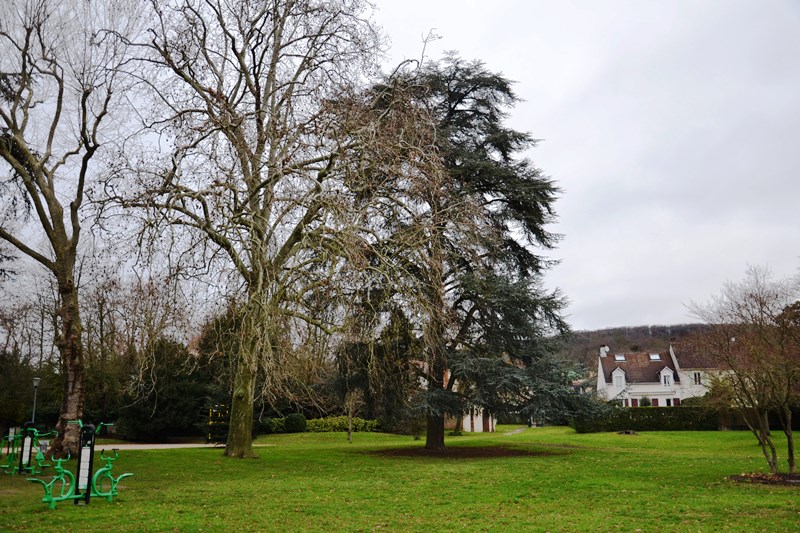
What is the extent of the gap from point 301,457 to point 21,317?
23.0 meters

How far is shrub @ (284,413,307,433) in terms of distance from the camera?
33.6 metres

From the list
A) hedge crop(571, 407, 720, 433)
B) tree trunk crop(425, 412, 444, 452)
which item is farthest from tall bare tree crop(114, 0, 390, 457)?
hedge crop(571, 407, 720, 433)

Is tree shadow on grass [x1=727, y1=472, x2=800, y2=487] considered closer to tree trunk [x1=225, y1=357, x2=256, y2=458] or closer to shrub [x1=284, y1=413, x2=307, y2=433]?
tree trunk [x1=225, y1=357, x2=256, y2=458]

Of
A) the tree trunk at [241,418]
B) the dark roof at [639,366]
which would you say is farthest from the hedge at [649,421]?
the dark roof at [639,366]

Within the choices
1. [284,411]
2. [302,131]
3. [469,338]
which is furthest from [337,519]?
[284,411]

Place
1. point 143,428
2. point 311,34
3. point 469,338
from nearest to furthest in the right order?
point 311,34 < point 469,338 < point 143,428

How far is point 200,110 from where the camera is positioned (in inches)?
611

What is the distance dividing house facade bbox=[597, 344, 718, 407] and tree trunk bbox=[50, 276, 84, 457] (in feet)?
157

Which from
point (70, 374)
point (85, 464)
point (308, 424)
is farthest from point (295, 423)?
point (85, 464)

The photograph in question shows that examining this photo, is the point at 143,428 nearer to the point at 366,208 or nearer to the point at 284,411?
the point at 284,411

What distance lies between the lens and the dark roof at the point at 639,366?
198 ft

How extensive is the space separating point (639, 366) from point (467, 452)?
4404 centimetres

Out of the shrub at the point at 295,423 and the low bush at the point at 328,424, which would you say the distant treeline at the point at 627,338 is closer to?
the low bush at the point at 328,424

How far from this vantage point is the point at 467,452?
22969 millimetres
